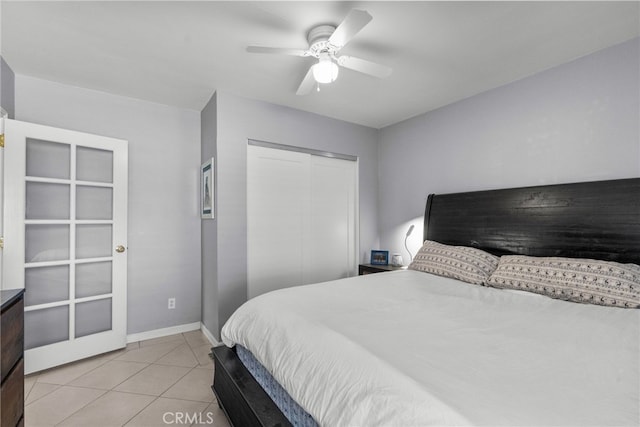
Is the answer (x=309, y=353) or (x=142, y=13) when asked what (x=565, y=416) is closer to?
(x=309, y=353)

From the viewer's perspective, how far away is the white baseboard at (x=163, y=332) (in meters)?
2.87

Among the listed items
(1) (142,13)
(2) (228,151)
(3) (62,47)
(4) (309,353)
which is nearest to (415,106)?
(2) (228,151)

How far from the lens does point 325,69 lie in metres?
1.80

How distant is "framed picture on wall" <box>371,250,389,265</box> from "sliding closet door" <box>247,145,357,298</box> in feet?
0.91

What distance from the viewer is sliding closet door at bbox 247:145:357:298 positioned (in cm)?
296

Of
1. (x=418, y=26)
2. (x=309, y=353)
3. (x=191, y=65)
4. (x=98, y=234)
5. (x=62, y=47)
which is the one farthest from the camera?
(x=98, y=234)

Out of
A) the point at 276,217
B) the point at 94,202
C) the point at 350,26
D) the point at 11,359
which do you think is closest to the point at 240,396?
the point at 11,359

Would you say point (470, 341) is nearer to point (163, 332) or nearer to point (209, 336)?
point (209, 336)

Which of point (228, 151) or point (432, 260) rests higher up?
point (228, 151)

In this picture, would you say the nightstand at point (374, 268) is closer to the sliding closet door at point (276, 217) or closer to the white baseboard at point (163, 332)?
the sliding closet door at point (276, 217)

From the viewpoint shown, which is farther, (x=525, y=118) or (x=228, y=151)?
(x=228, y=151)

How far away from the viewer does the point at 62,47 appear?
2.05 m

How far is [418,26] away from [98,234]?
10.3 ft

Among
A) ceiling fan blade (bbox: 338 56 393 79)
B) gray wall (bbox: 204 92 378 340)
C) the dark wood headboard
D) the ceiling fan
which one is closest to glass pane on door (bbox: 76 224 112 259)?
gray wall (bbox: 204 92 378 340)
